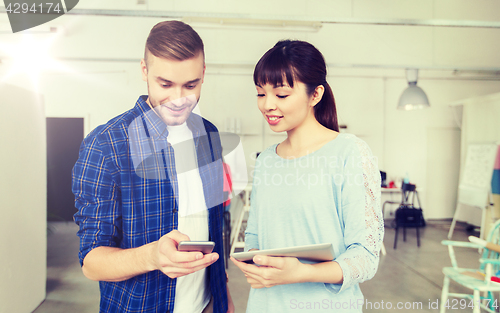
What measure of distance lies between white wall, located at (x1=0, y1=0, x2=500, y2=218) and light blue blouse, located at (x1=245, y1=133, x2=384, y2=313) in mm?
4899

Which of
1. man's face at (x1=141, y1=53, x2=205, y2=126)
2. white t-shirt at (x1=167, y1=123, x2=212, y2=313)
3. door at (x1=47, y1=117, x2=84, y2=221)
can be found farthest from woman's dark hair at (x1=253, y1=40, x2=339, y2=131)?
door at (x1=47, y1=117, x2=84, y2=221)

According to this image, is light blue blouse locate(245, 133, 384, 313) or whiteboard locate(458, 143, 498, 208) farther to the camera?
whiteboard locate(458, 143, 498, 208)

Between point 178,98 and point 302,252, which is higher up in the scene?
point 178,98

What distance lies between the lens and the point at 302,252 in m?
0.84

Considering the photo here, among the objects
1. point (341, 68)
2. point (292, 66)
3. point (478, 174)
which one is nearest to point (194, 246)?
point (292, 66)

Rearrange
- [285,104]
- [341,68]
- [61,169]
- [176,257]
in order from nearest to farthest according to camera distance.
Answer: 1. [176,257]
2. [285,104]
3. [61,169]
4. [341,68]

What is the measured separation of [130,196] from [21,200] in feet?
7.40

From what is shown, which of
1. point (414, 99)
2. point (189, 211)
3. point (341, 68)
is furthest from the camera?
point (341, 68)

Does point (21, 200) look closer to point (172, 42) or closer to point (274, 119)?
point (172, 42)

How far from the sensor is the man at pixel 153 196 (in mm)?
940

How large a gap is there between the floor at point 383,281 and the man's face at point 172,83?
243cm

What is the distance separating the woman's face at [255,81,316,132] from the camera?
3.43 feet

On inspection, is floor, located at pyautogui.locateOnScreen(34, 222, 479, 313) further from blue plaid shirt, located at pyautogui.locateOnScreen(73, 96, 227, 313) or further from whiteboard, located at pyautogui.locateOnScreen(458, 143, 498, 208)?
blue plaid shirt, located at pyautogui.locateOnScreen(73, 96, 227, 313)

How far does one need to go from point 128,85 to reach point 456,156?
291 inches
